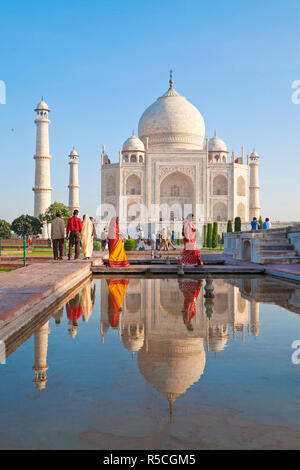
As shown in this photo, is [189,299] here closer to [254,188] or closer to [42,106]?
[42,106]

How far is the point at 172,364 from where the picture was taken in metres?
2.40

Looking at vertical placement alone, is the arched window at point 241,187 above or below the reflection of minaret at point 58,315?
above

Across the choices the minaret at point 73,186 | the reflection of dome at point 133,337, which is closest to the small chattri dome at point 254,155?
the minaret at point 73,186

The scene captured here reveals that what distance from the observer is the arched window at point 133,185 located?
34.2 m

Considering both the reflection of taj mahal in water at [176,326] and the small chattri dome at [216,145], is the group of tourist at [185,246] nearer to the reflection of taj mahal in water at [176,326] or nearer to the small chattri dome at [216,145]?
the reflection of taj mahal in water at [176,326]

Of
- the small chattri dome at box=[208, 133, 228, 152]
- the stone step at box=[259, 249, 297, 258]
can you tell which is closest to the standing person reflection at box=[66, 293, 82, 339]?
the stone step at box=[259, 249, 297, 258]

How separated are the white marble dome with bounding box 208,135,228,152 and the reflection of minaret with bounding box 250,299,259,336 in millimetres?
31974

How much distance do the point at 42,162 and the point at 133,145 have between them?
25.3ft

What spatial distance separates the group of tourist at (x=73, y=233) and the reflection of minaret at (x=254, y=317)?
5.26 metres

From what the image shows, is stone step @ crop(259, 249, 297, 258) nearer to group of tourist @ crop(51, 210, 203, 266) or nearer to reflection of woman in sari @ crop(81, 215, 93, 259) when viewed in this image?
group of tourist @ crop(51, 210, 203, 266)

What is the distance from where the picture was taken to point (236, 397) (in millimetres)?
1951

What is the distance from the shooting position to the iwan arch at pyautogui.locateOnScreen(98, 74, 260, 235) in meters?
32.9
